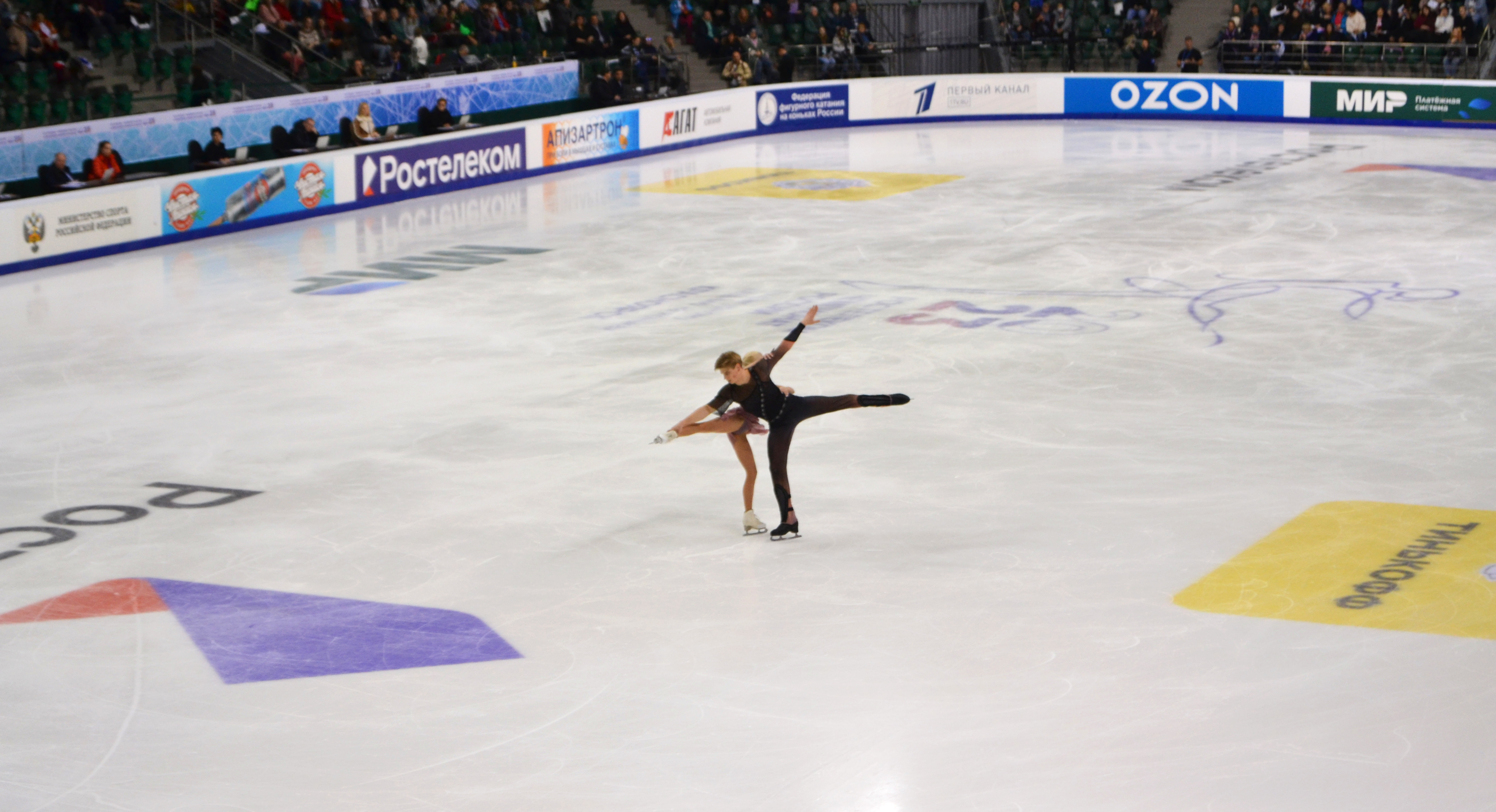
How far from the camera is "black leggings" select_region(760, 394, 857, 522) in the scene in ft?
33.1

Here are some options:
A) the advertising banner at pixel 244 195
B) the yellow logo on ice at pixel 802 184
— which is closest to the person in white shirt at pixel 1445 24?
the yellow logo on ice at pixel 802 184

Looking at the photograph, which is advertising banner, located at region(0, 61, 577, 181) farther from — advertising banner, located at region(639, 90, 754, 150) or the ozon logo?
the ozon logo

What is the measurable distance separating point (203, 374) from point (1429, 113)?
28.1 meters

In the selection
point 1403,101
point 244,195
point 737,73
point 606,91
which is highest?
point 737,73

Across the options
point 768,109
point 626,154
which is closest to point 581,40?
point 626,154

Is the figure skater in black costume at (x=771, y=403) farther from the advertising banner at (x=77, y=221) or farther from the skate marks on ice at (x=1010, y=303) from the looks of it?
the advertising banner at (x=77, y=221)

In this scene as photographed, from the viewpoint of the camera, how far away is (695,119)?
34250mm

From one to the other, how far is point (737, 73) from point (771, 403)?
26.8m

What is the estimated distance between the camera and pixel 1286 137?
→ 3366cm

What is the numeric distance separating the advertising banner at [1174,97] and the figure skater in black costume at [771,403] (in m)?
28.9

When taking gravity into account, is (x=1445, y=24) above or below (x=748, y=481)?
above

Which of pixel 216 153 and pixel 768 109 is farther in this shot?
pixel 768 109

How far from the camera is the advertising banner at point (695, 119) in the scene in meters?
32.9

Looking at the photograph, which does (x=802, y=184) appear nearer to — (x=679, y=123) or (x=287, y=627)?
(x=679, y=123)
